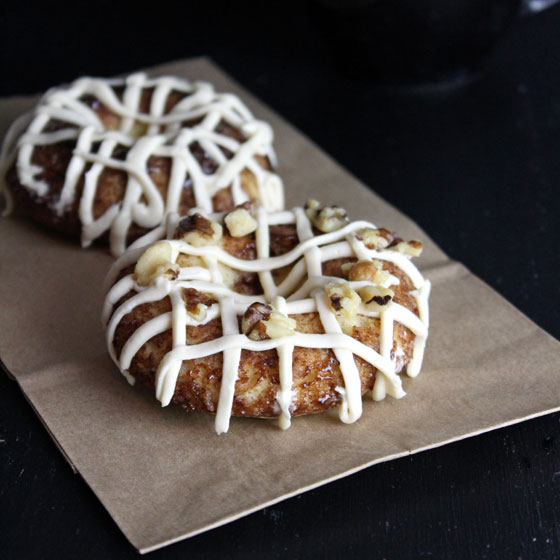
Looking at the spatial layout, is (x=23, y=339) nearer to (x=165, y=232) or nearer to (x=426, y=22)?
(x=165, y=232)

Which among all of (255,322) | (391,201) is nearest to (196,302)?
(255,322)

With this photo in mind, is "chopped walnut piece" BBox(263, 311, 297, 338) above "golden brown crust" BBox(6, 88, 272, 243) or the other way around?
above

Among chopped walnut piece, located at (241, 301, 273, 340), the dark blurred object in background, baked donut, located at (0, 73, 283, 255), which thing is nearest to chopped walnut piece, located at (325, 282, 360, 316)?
chopped walnut piece, located at (241, 301, 273, 340)

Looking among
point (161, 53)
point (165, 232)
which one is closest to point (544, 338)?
point (165, 232)

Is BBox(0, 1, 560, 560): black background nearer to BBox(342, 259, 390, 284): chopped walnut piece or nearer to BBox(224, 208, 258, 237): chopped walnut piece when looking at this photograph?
BBox(342, 259, 390, 284): chopped walnut piece

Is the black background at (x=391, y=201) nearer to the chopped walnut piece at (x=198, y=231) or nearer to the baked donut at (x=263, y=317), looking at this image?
the baked donut at (x=263, y=317)

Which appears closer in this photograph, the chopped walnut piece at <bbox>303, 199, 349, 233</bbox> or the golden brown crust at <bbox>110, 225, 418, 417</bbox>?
the golden brown crust at <bbox>110, 225, 418, 417</bbox>

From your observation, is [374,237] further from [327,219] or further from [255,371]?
[255,371]
